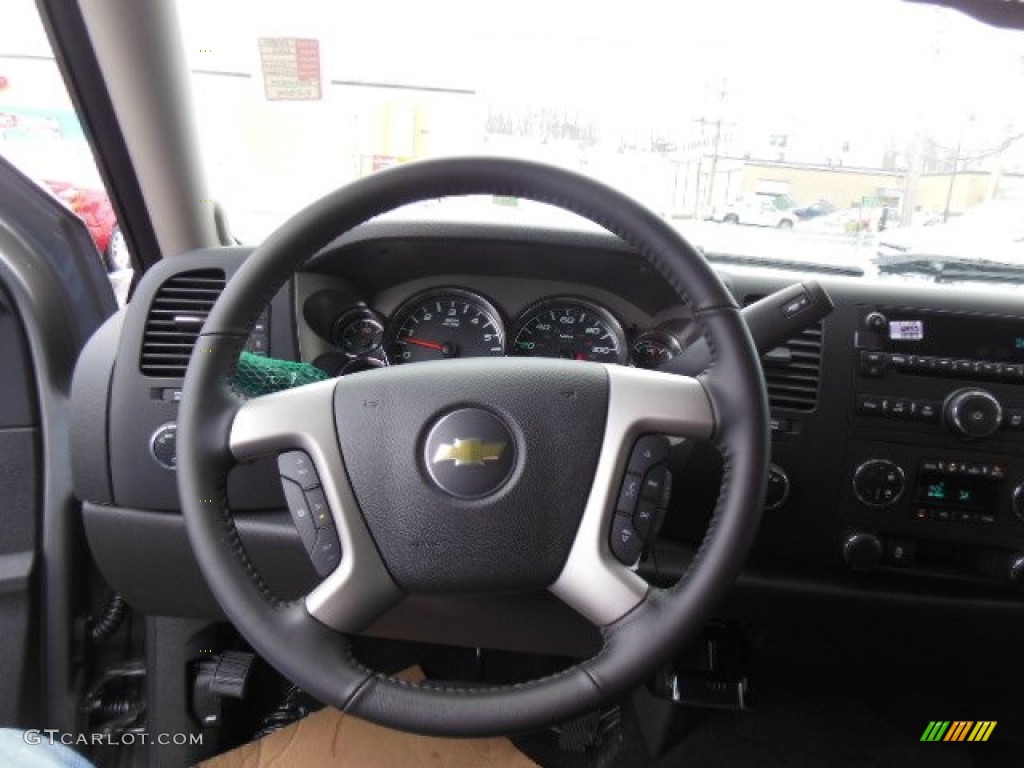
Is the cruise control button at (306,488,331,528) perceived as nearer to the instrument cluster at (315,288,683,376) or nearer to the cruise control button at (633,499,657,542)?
the cruise control button at (633,499,657,542)

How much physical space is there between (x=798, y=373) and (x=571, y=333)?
47 centimetres

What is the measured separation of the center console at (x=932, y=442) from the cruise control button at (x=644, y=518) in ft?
2.22

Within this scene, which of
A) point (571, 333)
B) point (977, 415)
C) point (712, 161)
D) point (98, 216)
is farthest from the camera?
point (98, 216)

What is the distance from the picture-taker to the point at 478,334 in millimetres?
1680

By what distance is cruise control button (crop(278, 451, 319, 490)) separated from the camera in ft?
3.24

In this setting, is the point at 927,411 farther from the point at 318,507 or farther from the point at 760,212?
the point at 318,507

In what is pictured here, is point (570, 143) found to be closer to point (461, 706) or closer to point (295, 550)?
point (295, 550)

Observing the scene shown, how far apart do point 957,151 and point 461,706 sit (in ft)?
4.82

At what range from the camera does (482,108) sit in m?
1.56

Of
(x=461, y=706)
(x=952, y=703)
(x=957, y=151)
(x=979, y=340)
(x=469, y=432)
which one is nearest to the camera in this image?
(x=461, y=706)

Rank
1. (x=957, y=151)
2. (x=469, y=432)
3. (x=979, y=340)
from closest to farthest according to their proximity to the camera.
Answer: (x=469, y=432) → (x=979, y=340) → (x=957, y=151)

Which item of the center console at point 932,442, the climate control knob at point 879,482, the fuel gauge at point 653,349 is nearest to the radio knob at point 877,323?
the center console at point 932,442

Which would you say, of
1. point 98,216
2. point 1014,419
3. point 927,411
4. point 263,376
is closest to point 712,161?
point 927,411

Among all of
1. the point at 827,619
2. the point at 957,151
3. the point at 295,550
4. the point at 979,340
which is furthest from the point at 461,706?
the point at 957,151
